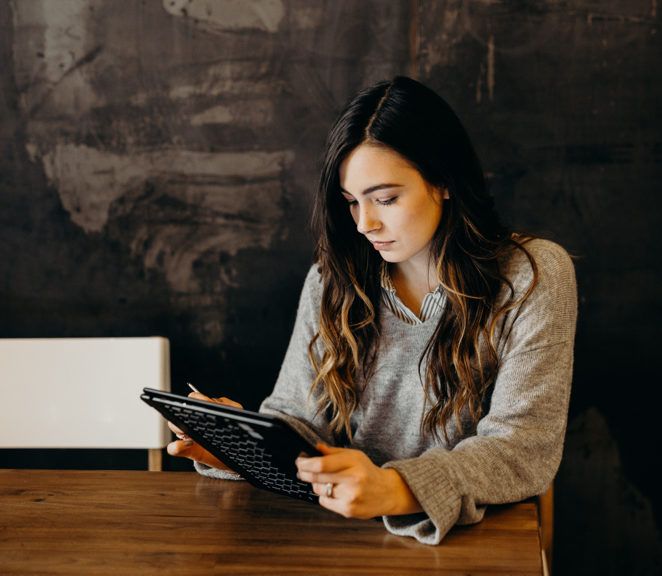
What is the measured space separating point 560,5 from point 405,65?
0.42 metres

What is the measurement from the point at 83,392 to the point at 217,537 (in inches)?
35.1

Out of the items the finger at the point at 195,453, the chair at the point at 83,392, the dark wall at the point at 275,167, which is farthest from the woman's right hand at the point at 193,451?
the dark wall at the point at 275,167

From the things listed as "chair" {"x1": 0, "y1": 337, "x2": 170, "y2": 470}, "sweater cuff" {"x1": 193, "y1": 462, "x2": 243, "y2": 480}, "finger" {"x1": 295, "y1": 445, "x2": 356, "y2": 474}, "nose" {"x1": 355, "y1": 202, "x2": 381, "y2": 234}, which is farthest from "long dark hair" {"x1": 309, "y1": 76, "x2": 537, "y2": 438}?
"chair" {"x1": 0, "y1": 337, "x2": 170, "y2": 470}

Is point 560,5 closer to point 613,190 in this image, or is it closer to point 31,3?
point 613,190

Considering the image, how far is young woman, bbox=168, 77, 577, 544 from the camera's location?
1.02 m

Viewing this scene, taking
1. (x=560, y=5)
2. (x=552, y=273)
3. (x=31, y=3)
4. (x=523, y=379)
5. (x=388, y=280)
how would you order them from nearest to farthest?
(x=523, y=379)
(x=552, y=273)
(x=388, y=280)
(x=560, y=5)
(x=31, y=3)

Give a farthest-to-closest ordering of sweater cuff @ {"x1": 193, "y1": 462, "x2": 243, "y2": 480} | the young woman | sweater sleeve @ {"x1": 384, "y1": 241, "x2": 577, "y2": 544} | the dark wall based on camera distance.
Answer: the dark wall < sweater cuff @ {"x1": 193, "y1": 462, "x2": 243, "y2": 480} < the young woman < sweater sleeve @ {"x1": 384, "y1": 241, "x2": 577, "y2": 544}

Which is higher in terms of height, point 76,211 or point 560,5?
point 560,5

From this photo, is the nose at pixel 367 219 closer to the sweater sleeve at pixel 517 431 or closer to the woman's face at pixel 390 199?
the woman's face at pixel 390 199

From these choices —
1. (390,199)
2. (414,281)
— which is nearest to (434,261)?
(414,281)

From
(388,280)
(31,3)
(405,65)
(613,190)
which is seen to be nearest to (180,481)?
(388,280)

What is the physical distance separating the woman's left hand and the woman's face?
0.46 m

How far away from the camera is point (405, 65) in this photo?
1.67 meters

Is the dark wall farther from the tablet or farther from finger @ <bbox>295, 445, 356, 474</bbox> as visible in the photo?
finger @ <bbox>295, 445, 356, 474</bbox>
